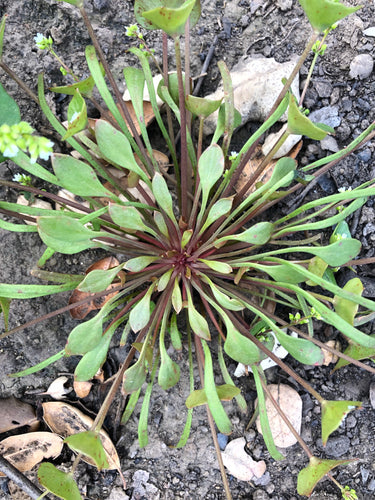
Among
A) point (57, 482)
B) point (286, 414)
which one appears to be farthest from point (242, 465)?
point (57, 482)

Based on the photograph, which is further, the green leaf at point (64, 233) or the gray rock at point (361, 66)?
the gray rock at point (361, 66)

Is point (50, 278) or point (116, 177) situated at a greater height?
point (116, 177)

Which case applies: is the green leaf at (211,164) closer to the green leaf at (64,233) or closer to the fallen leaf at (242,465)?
the green leaf at (64,233)

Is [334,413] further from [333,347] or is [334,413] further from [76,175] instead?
[76,175]

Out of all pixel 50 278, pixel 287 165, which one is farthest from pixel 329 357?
pixel 50 278

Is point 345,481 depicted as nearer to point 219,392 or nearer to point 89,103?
point 219,392

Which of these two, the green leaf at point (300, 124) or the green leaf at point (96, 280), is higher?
the green leaf at point (300, 124)

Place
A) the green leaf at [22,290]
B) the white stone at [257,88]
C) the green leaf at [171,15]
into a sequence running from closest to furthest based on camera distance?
the green leaf at [171,15] → the green leaf at [22,290] → the white stone at [257,88]

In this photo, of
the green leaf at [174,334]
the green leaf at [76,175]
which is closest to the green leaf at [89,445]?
the green leaf at [174,334]
